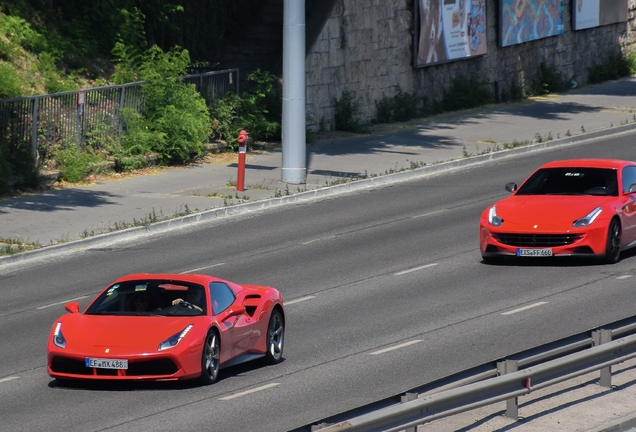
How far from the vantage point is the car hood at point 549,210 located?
18.2m

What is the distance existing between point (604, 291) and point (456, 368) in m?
4.69

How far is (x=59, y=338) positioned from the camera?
39.4 ft

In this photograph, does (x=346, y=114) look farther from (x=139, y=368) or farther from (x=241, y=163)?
(x=139, y=368)

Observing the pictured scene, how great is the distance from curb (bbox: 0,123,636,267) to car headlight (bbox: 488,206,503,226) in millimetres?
6776

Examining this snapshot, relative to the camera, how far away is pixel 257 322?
13.0 meters

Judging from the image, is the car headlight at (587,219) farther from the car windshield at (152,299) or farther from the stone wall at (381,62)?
the stone wall at (381,62)

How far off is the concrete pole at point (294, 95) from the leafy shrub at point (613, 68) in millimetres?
23675

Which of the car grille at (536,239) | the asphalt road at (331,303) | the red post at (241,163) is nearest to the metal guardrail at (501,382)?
the asphalt road at (331,303)

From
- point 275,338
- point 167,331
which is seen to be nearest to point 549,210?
point 275,338

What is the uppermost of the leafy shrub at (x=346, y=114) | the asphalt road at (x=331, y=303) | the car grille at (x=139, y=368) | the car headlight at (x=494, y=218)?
the leafy shrub at (x=346, y=114)

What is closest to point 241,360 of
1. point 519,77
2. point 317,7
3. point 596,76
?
point 317,7

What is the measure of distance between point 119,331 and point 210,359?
36.8 inches

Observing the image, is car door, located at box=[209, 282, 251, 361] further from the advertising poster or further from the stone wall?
the advertising poster

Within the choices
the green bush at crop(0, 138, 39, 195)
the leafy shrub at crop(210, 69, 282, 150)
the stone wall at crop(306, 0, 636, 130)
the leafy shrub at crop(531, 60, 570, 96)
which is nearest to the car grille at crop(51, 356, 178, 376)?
the green bush at crop(0, 138, 39, 195)
